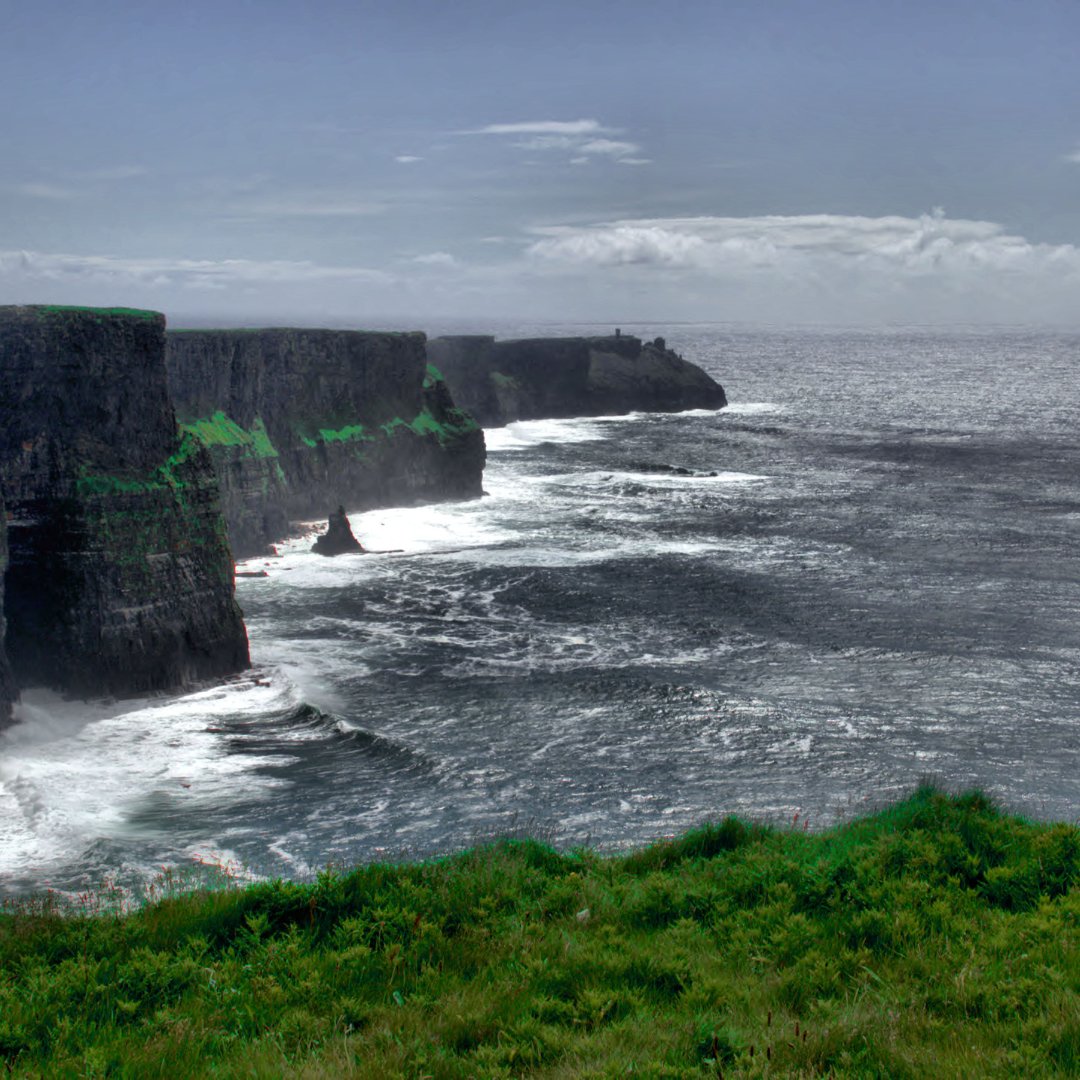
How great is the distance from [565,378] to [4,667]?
320 feet

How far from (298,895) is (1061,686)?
1075 inches

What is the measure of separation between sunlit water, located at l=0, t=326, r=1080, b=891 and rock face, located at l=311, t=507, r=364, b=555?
3.49 ft

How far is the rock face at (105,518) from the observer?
30.0 meters

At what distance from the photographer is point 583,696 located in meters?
31.7

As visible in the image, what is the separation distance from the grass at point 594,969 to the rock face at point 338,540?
128ft

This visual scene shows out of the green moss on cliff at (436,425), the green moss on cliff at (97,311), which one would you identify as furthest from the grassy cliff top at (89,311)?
the green moss on cliff at (436,425)

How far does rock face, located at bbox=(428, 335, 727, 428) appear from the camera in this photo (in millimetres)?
109438

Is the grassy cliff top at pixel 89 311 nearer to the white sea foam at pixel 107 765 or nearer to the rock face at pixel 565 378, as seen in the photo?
the white sea foam at pixel 107 765

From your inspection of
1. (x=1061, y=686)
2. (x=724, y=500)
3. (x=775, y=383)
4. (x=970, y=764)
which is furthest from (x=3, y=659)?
(x=775, y=383)

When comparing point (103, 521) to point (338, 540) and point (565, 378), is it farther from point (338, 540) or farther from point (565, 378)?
point (565, 378)

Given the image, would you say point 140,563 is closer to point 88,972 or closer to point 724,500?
point 88,972

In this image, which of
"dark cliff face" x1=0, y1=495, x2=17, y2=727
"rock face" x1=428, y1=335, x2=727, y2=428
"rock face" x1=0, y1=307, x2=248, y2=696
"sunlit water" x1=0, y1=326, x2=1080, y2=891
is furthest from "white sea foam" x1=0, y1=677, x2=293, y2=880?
"rock face" x1=428, y1=335, x2=727, y2=428

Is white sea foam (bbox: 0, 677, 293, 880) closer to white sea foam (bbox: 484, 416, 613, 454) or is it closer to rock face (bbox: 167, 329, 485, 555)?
rock face (bbox: 167, 329, 485, 555)

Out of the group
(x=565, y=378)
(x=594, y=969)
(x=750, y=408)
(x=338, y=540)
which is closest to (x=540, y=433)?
(x=565, y=378)
